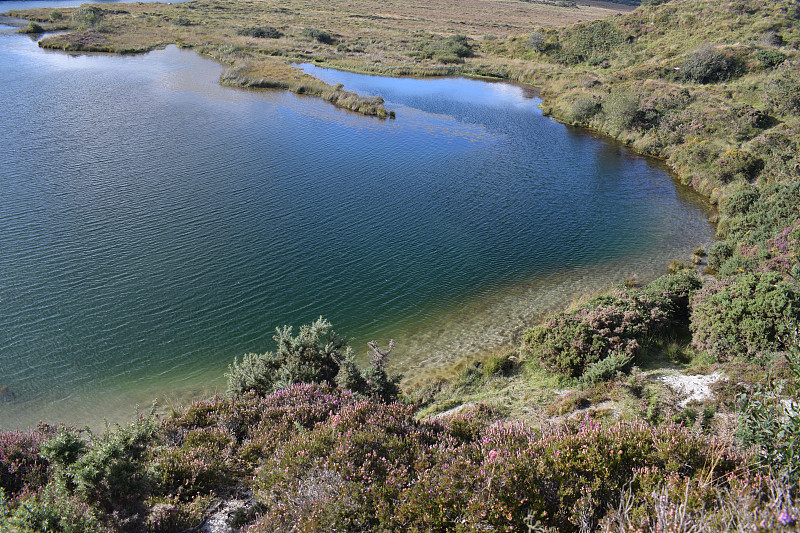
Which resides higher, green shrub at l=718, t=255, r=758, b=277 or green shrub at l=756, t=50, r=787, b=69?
green shrub at l=756, t=50, r=787, b=69

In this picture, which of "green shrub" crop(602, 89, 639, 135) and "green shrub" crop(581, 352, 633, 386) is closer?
"green shrub" crop(581, 352, 633, 386)

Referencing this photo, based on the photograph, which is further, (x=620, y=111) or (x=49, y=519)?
(x=620, y=111)

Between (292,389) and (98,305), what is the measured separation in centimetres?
1013

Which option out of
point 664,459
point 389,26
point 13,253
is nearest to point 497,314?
point 664,459

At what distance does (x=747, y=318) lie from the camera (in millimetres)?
13227

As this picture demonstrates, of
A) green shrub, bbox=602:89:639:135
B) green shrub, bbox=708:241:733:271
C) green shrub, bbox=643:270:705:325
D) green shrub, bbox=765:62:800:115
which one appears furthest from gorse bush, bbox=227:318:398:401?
green shrub, bbox=765:62:800:115

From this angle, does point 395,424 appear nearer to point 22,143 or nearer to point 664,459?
point 664,459

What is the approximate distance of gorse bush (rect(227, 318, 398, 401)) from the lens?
40.6 feet

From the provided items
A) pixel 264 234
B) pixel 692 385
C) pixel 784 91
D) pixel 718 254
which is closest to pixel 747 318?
pixel 692 385

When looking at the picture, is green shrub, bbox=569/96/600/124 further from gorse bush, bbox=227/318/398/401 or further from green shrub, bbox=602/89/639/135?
gorse bush, bbox=227/318/398/401

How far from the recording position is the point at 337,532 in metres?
6.39

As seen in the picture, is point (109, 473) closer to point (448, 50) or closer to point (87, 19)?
point (448, 50)

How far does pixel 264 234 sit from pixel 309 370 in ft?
38.0

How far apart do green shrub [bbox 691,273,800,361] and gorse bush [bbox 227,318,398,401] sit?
994cm
